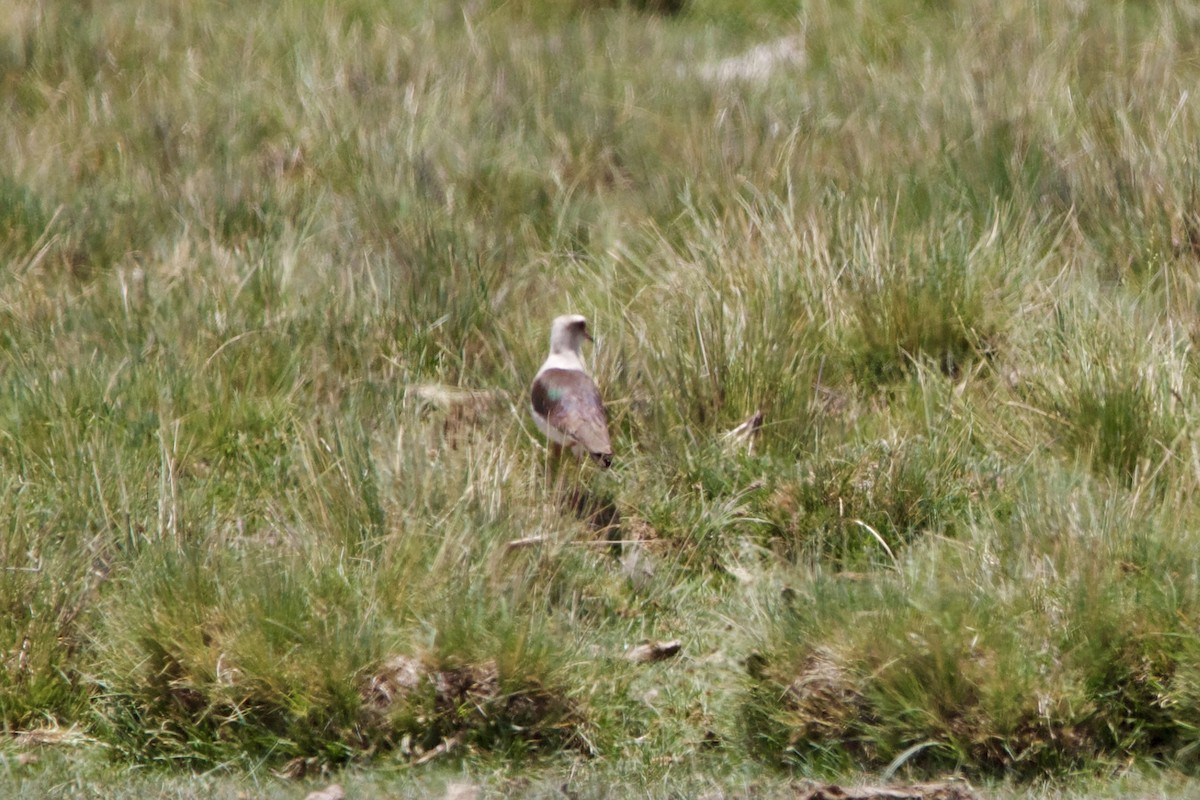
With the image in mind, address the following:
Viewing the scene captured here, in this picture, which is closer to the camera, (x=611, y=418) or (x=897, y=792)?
(x=897, y=792)

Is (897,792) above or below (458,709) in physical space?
above

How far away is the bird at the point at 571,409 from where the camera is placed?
16.1ft

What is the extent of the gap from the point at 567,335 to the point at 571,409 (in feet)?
1.55

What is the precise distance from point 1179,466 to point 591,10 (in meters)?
6.26

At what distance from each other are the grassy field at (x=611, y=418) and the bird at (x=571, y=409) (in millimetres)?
138

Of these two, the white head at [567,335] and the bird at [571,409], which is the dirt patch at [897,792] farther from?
the white head at [567,335]

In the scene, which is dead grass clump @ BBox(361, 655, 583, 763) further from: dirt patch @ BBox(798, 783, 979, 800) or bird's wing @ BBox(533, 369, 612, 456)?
bird's wing @ BBox(533, 369, 612, 456)

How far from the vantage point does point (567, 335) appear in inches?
211

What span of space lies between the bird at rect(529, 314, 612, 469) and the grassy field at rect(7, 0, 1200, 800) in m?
0.14

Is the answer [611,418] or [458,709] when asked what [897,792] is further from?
[611,418]

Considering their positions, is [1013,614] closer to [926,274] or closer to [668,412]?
[668,412]

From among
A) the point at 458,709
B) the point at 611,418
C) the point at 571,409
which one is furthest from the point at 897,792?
the point at 611,418

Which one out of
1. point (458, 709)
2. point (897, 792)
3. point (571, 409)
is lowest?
point (458, 709)

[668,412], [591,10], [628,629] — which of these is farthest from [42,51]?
[628,629]
